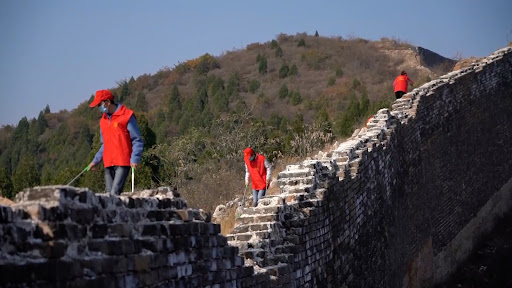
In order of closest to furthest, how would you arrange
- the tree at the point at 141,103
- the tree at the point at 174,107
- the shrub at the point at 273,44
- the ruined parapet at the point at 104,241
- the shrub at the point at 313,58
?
1. the ruined parapet at the point at 104,241
2. the tree at the point at 174,107
3. the tree at the point at 141,103
4. the shrub at the point at 313,58
5. the shrub at the point at 273,44

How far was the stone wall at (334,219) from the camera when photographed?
4105mm

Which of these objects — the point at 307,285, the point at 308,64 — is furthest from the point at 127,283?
the point at 308,64

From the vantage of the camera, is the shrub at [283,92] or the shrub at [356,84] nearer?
the shrub at [283,92]

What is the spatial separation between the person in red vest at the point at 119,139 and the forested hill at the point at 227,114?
13.0 meters

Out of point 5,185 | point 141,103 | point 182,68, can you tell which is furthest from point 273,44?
point 5,185

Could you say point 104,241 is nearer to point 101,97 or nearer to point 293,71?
point 101,97

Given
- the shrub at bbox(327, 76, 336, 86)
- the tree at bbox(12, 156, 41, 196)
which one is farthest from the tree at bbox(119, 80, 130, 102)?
the tree at bbox(12, 156, 41, 196)

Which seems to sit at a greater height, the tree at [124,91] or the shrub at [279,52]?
the shrub at [279,52]

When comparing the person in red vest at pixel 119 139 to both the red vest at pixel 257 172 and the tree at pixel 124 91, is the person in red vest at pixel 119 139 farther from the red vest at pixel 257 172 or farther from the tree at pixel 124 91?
the tree at pixel 124 91

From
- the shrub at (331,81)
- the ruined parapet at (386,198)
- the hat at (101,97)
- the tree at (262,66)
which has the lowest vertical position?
the ruined parapet at (386,198)

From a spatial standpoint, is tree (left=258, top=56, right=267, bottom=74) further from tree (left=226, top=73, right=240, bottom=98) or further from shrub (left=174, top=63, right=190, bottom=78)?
shrub (left=174, top=63, right=190, bottom=78)

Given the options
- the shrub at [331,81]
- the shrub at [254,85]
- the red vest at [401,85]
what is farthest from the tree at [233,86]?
the red vest at [401,85]

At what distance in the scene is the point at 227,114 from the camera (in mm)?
34938

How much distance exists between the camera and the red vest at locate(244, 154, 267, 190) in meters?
13.9
